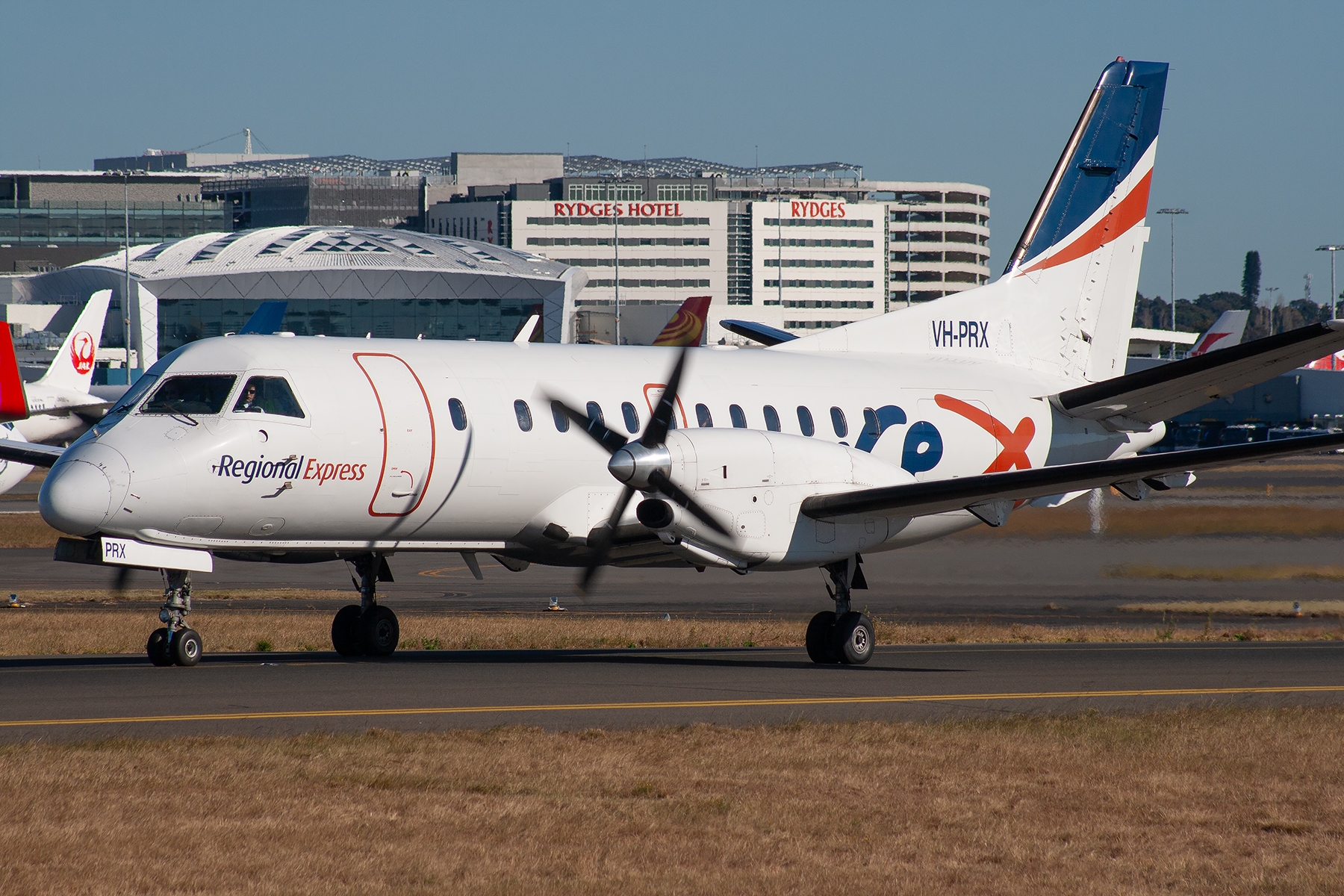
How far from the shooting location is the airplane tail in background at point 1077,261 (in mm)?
23828

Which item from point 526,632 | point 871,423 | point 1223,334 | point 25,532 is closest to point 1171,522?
point 871,423

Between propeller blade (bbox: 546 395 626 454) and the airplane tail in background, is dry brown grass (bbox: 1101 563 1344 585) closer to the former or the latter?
the airplane tail in background

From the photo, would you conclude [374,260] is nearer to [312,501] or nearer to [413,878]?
[312,501]

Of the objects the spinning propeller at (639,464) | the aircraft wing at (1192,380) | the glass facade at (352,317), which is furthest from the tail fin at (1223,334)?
the glass facade at (352,317)

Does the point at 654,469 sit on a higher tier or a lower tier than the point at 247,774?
higher

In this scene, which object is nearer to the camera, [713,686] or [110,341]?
[713,686]

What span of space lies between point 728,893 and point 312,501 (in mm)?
9793

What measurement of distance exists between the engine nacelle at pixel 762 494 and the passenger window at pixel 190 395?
4.97m

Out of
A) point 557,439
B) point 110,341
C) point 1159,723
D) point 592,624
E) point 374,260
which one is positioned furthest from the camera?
point 110,341

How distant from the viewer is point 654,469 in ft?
54.1

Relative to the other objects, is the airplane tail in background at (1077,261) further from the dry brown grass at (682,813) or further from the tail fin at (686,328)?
the dry brown grass at (682,813)

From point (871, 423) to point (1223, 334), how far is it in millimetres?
37497

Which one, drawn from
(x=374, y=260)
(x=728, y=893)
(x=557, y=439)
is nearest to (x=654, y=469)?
(x=557, y=439)

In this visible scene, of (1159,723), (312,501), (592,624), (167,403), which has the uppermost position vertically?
(167,403)
